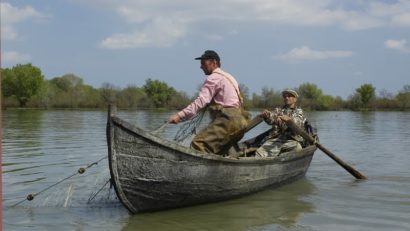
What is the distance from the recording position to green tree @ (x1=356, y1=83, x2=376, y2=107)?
2884 inches

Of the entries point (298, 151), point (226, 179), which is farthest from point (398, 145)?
point (226, 179)

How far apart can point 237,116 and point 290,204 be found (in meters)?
1.67

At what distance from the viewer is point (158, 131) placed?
652 centimetres

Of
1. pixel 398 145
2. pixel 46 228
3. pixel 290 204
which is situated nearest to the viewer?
pixel 46 228

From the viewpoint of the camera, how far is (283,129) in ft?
32.0

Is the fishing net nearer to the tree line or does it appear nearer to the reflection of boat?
the reflection of boat

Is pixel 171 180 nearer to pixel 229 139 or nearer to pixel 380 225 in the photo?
pixel 229 139

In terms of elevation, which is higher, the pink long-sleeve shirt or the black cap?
the black cap

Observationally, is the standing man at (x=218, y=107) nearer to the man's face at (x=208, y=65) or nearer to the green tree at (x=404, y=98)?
the man's face at (x=208, y=65)

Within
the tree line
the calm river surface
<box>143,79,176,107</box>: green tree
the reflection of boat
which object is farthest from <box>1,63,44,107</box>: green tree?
the reflection of boat

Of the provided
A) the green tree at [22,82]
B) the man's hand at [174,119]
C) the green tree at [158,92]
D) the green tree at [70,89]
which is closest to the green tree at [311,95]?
the green tree at [158,92]

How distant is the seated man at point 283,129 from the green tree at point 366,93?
66698 mm

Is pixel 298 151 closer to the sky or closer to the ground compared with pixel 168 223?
closer to the sky

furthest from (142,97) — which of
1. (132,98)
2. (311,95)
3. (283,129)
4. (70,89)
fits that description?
(283,129)
